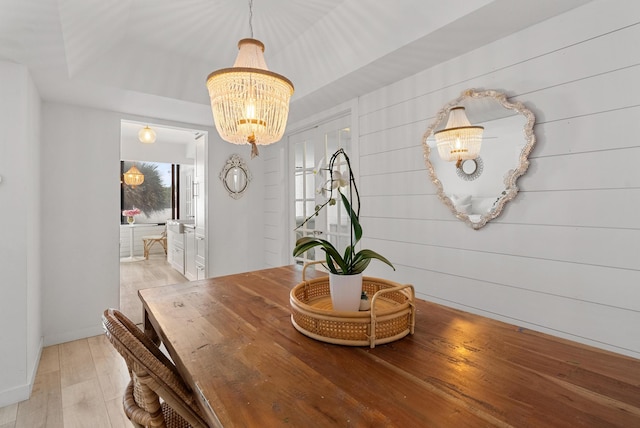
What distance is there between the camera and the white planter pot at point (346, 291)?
1094mm

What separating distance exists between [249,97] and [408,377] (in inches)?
52.6

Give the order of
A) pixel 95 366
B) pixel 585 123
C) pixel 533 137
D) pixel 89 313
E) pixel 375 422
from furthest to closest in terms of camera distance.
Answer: pixel 89 313, pixel 95 366, pixel 533 137, pixel 585 123, pixel 375 422

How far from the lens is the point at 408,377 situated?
802mm

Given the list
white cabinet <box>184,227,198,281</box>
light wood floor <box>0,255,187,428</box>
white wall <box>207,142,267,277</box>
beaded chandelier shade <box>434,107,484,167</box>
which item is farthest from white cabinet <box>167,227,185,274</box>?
beaded chandelier shade <box>434,107,484,167</box>

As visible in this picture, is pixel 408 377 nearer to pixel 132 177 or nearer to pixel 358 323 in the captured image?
pixel 358 323

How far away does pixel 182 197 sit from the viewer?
7.89 metres

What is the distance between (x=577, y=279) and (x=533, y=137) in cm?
75

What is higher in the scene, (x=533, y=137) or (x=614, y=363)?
(x=533, y=137)

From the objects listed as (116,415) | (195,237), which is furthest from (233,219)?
(116,415)

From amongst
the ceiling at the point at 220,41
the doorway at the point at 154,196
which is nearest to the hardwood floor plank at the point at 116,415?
the ceiling at the point at 220,41

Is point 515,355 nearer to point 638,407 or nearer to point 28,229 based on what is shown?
point 638,407

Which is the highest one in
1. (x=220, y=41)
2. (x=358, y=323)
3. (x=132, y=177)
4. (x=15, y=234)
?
(x=220, y=41)

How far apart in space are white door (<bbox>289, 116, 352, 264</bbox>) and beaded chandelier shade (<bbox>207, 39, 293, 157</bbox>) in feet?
3.82

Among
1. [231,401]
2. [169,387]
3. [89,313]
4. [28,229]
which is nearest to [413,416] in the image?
[231,401]
